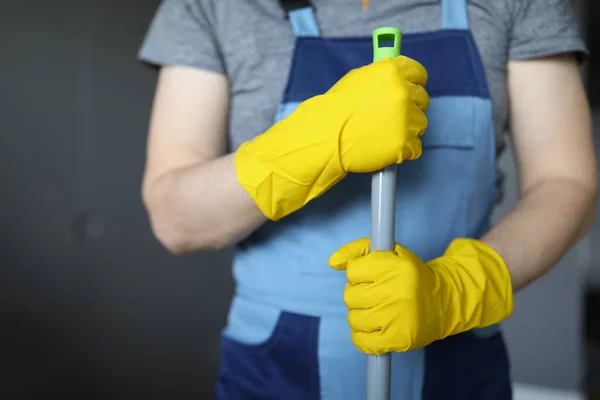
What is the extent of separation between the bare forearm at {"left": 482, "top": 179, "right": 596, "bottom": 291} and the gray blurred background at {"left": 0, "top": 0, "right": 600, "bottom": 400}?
1346 mm

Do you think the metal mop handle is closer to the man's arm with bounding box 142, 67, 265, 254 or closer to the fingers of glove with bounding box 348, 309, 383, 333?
the fingers of glove with bounding box 348, 309, 383, 333

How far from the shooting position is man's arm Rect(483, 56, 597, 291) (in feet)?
2.74

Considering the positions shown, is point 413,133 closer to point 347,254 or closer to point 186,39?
point 347,254

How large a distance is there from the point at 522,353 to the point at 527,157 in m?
1.55

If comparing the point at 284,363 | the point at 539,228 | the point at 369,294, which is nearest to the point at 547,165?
the point at 539,228

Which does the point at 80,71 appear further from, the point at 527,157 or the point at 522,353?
the point at 522,353

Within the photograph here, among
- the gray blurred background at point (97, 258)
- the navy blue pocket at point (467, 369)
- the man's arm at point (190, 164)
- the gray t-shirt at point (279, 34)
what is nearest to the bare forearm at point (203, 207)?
the man's arm at point (190, 164)

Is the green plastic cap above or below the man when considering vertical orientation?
above

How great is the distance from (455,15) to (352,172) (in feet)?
0.88

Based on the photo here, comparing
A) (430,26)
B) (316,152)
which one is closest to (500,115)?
(430,26)

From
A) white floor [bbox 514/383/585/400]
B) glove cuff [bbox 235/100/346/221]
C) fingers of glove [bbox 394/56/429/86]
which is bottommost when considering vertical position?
white floor [bbox 514/383/585/400]

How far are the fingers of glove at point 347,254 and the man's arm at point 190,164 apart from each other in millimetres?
122

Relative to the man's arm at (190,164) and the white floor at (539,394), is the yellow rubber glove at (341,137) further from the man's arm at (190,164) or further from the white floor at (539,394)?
the white floor at (539,394)

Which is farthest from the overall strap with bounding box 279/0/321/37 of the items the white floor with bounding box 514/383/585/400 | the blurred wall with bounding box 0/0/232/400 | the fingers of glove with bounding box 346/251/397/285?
the white floor with bounding box 514/383/585/400
